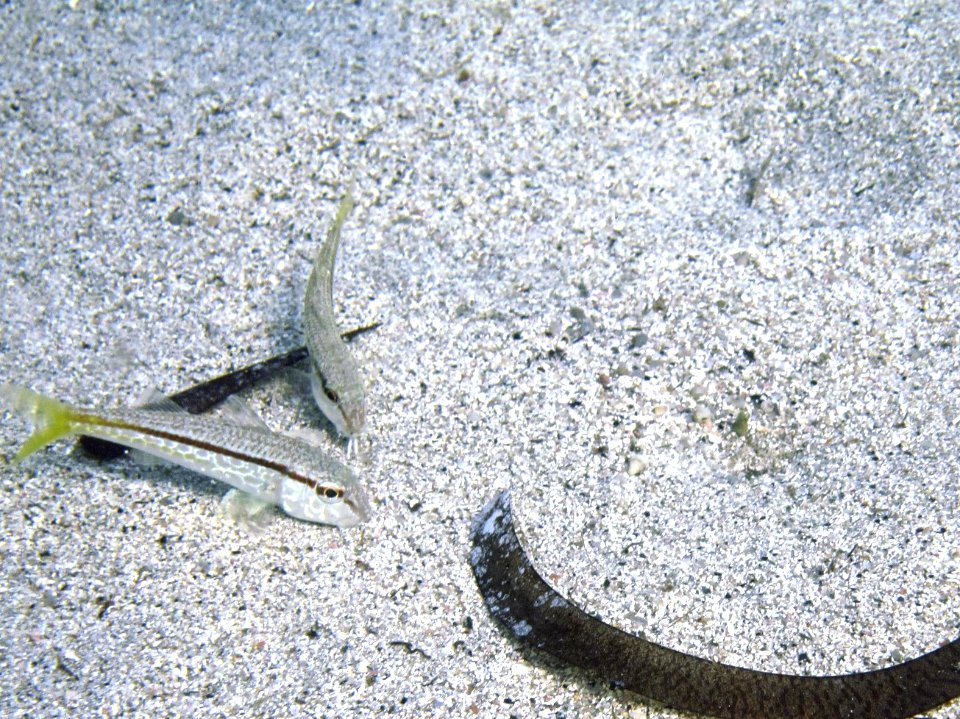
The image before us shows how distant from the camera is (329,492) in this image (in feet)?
9.98

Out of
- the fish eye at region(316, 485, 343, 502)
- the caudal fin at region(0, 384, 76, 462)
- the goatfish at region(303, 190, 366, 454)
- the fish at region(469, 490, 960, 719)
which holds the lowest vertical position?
the fish at region(469, 490, 960, 719)

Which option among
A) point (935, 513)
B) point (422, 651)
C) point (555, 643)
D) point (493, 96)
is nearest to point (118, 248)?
point (493, 96)

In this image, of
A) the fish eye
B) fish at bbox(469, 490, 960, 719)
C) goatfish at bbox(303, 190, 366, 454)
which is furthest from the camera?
goatfish at bbox(303, 190, 366, 454)

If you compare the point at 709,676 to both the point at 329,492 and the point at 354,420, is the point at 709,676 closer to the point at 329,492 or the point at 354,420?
the point at 329,492

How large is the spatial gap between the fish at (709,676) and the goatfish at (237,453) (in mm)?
855

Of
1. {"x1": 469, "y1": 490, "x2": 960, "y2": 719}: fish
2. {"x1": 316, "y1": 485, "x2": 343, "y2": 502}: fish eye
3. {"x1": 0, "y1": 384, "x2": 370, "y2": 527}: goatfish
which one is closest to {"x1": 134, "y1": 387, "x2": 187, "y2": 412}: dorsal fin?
{"x1": 0, "y1": 384, "x2": 370, "y2": 527}: goatfish

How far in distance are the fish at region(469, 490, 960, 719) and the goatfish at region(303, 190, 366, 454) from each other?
1.06m

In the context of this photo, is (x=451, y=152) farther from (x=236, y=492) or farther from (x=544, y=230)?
(x=236, y=492)

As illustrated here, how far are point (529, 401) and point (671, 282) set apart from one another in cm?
96

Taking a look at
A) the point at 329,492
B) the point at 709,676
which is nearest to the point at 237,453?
the point at 329,492

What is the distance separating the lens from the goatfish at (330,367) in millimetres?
3264

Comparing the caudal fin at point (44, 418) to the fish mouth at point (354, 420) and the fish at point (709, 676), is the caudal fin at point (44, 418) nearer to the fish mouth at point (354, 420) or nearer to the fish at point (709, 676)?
the fish mouth at point (354, 420)

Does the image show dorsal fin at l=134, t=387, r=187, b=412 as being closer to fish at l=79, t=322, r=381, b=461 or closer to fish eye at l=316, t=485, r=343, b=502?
fish at l=79, t=322, r=381, b=461

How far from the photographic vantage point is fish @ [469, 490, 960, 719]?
239 cm
